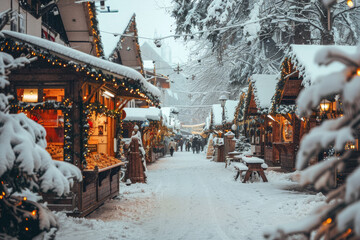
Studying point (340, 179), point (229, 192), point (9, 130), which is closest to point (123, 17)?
point (229, 192)

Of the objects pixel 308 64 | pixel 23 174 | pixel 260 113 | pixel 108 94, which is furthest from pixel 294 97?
pixel 23 174

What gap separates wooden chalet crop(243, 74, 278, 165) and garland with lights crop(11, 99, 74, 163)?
1220 cm

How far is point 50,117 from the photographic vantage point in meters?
12.0

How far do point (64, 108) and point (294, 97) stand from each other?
415 inches

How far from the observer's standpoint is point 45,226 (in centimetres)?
443

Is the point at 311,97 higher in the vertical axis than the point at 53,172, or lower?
higher

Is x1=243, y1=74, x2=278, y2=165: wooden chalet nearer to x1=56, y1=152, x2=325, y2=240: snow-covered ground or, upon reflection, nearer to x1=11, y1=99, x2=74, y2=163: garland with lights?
x1=56, y1=152, x2=325, y2=240: snow-covered ground

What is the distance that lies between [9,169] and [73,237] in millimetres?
3412

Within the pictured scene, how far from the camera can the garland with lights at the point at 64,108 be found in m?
9.00

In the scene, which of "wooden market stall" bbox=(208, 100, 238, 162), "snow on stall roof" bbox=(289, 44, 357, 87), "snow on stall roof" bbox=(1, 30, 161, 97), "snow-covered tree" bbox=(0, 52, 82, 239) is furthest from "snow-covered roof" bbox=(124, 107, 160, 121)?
"snow-covered tree" bbox=(0, 52, 82, 239)

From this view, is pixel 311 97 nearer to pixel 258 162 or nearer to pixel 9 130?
pixel 9 130

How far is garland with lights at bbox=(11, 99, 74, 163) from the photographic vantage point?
9.00 m

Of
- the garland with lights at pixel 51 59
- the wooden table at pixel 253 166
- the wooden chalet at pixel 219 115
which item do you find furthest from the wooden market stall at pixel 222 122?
the garland with lights at pixel 51 59

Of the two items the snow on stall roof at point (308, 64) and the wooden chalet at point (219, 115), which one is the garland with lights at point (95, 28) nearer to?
the snow on stall roof at point (308, 64)
